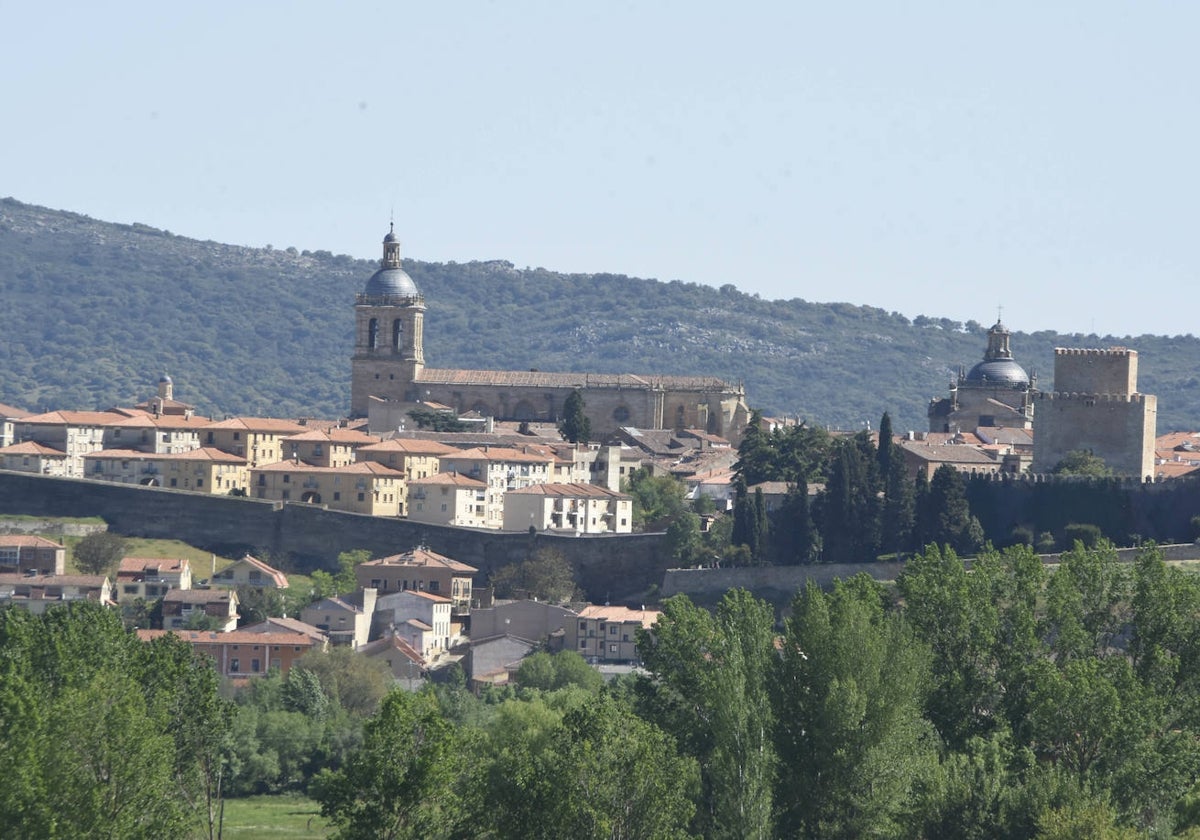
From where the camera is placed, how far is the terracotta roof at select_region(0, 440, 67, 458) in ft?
307

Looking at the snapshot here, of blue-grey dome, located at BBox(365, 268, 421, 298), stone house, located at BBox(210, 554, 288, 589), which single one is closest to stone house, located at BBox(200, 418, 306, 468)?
stone house, located at BBox(210, 554, 288, 589)

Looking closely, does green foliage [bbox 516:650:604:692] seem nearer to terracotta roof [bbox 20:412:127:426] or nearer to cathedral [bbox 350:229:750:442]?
terracotta roof [bbox 20:412:127:426]

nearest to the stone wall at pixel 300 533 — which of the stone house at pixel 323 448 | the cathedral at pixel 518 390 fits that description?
A: the stone house at pixel 323 448

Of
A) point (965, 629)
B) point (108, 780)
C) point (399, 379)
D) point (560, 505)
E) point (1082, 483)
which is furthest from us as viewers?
point (399, 379)

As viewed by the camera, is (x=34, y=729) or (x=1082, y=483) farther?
(x=1082, y=483)

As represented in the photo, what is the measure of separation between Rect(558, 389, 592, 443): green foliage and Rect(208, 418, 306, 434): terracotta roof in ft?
29.5

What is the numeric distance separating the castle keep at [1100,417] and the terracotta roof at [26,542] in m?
27.6

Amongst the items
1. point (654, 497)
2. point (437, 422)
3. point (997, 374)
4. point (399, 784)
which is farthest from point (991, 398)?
point (399, 784)

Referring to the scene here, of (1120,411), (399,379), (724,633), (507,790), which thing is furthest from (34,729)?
(399,379)

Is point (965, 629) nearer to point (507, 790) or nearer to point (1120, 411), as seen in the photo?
point (507, 790)

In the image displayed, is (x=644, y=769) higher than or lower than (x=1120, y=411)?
lower

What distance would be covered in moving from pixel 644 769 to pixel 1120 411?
44.8m

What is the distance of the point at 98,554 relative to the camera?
82.9 m

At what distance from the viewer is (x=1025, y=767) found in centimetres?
4406
